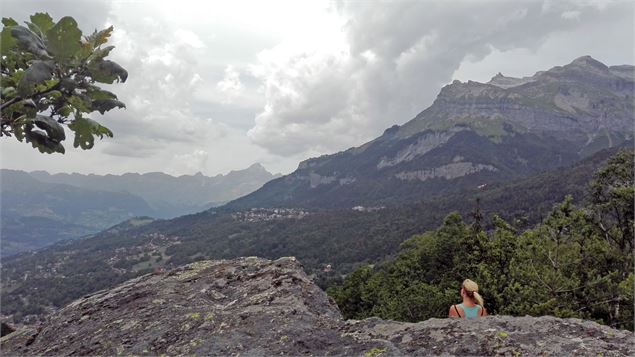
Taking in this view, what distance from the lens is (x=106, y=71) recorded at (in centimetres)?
401

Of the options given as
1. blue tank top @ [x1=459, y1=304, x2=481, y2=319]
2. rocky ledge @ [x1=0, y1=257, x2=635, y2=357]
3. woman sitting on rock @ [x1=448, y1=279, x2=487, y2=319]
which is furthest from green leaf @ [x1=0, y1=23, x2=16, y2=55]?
blue tank top @ [x1=459, y1=304, x2=481, y2=319]

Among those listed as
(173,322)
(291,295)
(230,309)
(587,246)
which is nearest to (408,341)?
(291,295)

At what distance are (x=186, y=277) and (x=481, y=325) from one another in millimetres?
7272

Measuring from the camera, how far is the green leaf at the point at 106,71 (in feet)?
13.0

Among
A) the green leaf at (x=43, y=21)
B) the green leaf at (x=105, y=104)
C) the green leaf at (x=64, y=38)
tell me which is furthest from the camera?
the green leaf at (x=105, y=104)

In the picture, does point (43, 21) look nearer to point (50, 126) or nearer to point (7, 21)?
point (7, 21)

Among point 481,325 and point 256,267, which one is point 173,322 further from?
point 481,325

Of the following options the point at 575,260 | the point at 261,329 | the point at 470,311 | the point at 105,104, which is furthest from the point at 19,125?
the point at 575,260

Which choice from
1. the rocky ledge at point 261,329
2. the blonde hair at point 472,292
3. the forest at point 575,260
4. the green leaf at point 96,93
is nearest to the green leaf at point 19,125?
the green leaf at point 96,93

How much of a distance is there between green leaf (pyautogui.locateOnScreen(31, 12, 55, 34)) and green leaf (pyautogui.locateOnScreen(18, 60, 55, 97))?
0.42 meters

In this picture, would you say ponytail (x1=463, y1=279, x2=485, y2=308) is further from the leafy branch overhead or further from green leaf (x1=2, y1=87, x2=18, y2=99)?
green leaf (x1=2, y1=87, x2=18, y2=99)

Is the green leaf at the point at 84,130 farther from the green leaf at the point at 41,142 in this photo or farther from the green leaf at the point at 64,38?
the green leaf at the point at 64,38

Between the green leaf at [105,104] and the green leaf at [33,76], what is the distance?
683mm

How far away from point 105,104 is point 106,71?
0.42 meters
